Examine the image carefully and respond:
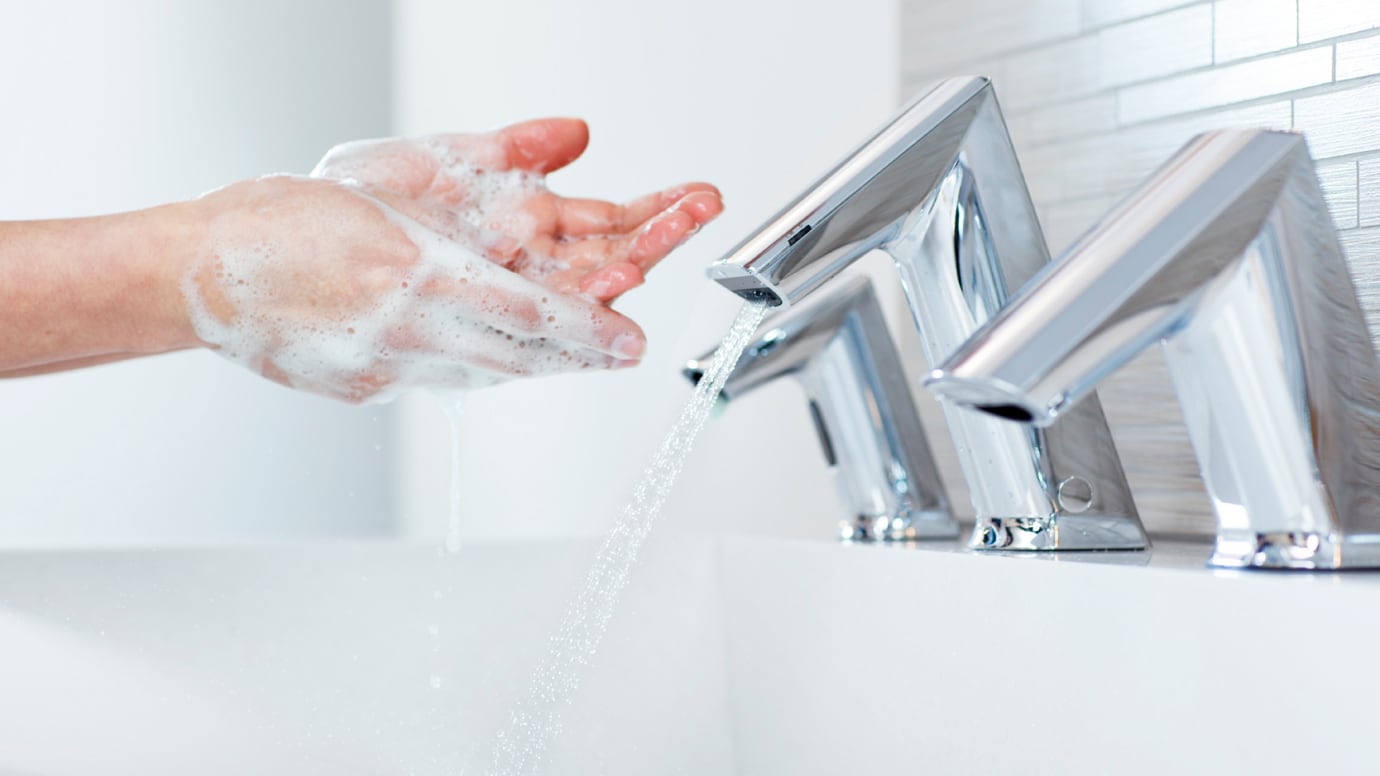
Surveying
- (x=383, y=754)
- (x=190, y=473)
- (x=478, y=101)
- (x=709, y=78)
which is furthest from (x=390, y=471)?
(x=383, y=754)

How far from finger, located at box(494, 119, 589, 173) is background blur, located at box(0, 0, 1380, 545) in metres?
0.24

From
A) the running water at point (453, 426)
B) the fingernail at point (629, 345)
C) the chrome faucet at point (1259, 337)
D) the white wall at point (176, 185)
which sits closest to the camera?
the chrome faucet at point (1259, 337)

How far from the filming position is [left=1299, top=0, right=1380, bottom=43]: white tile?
1.99 ft

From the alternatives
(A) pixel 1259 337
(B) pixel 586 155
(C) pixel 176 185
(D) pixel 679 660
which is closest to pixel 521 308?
(D) pixel 679 660

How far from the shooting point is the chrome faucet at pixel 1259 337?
1.43ft

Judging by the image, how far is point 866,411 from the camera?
76cm

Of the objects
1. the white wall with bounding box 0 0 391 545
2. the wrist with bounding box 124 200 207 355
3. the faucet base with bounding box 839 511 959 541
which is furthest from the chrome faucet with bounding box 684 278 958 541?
the white wall with bounding box 0 0 391 545

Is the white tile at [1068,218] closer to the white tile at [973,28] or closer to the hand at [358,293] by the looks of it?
the white tile at [973,28]

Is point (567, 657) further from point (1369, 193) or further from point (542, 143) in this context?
point (1369, 193)

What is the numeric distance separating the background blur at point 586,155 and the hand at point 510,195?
228mm

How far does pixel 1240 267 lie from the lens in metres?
0.46

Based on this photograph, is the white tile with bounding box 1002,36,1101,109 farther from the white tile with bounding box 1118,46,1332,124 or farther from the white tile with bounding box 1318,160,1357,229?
the white tile with bounding box 1318,160,1357,229

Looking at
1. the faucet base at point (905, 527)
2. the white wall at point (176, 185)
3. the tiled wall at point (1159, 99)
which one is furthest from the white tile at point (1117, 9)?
the white wall at point (176, 185)

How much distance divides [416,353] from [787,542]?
245 millimetres
